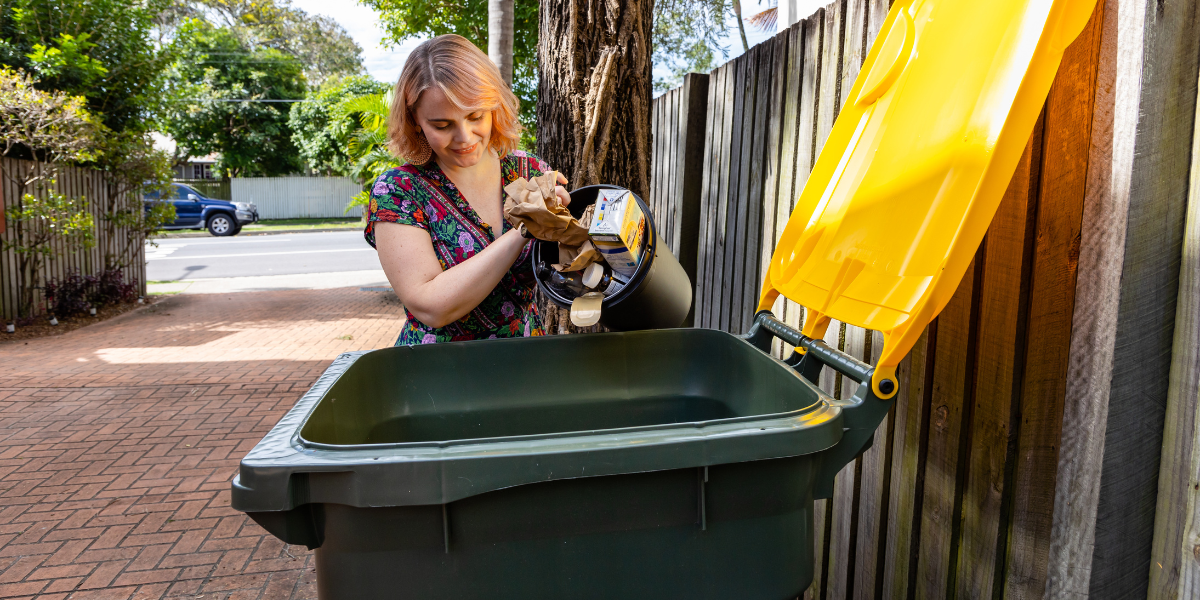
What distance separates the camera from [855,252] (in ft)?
4.60

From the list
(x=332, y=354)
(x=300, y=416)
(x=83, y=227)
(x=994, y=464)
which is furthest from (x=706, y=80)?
(x=83, y=227)

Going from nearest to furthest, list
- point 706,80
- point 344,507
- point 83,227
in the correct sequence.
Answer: point 344,507
point 706,80
point 83,227

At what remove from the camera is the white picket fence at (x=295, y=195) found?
30.0m

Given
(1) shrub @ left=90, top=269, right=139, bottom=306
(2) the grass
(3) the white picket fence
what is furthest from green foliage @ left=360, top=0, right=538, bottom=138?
(3) the white picket fence

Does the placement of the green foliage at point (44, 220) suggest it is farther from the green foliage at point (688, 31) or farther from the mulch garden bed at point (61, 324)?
the green foliage at point (688, 31)

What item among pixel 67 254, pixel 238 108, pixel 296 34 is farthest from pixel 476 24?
pixel 296 34

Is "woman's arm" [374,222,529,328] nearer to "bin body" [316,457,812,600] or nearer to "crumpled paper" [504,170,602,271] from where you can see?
"crumpled paper" [504,170,602,271]

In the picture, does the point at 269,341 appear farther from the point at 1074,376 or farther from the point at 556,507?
the point at 1074,376

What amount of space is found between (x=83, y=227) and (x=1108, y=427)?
10.7 metres

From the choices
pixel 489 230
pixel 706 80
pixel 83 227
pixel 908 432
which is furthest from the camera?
pixel 83 227

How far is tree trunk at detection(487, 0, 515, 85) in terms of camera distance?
4.65 meters

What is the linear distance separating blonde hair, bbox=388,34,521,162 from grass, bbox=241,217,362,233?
2417cm

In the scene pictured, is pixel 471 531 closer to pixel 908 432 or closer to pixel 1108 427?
pixel 1108 427

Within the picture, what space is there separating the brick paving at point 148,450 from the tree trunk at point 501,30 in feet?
10.1
